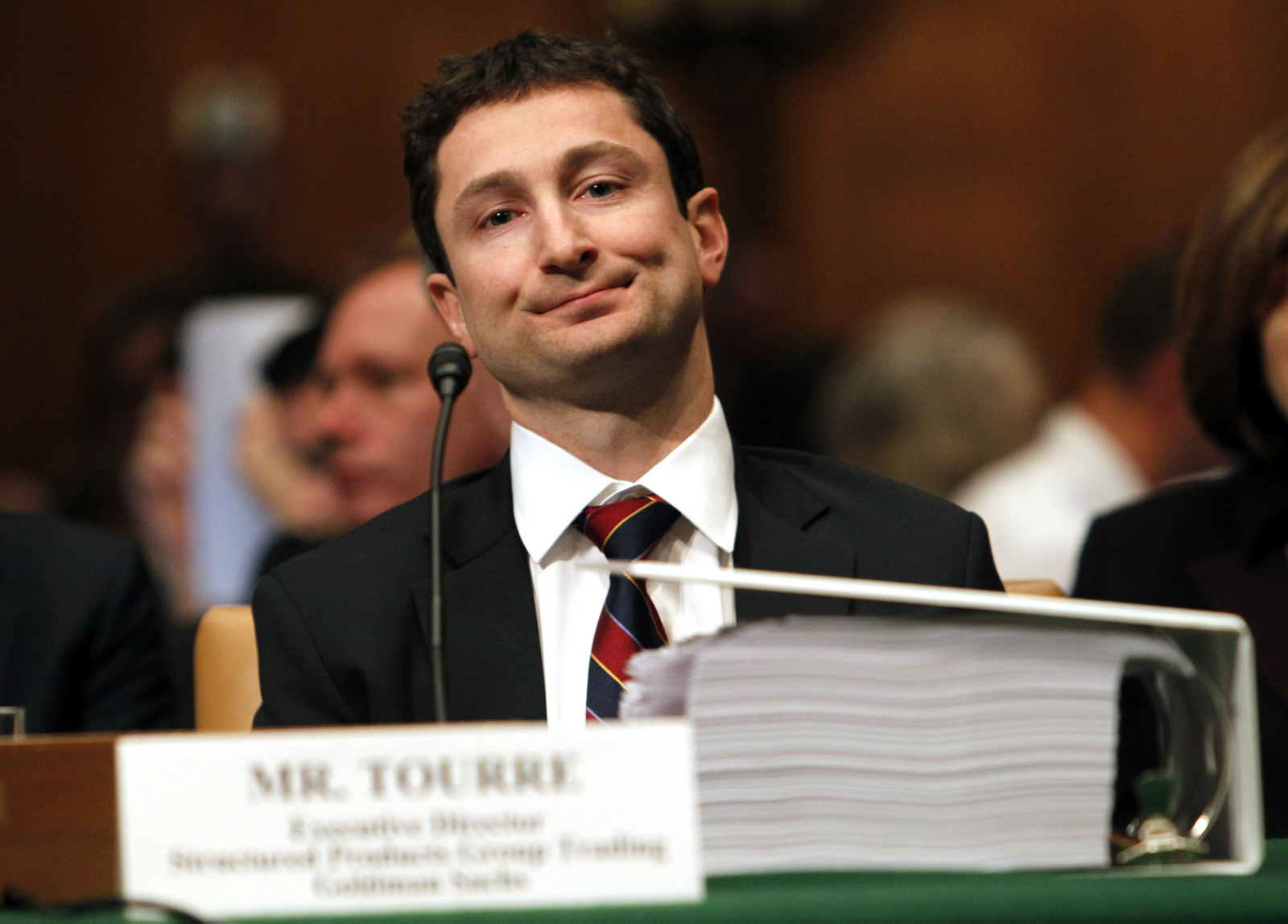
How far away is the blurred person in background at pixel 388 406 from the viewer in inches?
113

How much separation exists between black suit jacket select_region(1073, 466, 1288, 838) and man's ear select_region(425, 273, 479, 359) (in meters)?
1.05

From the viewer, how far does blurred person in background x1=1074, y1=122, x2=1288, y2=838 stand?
2.26 meters

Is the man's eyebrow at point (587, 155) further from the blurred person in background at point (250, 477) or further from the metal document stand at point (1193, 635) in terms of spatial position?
the blurred person in background at point (250, 477)

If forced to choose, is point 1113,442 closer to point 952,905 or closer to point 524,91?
point 524,91

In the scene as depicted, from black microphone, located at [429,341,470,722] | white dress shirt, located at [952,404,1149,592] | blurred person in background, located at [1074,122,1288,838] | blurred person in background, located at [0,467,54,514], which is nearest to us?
black microphone, located at [429,341,470,722]

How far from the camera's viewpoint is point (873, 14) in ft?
19.2

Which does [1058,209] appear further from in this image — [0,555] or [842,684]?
[842,684]

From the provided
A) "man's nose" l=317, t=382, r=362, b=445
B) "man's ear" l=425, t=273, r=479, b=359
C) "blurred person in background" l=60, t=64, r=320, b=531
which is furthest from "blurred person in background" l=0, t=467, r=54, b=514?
"man's ear" l=425, t=273, r=479, b=359

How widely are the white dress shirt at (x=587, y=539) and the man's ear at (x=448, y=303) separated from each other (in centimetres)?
21

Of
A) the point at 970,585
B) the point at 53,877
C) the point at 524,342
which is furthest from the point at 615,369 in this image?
the point at 53,877

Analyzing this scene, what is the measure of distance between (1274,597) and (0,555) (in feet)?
5.96

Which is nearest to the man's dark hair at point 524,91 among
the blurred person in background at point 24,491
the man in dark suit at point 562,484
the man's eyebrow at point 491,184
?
the man in dark suit at point 562,484

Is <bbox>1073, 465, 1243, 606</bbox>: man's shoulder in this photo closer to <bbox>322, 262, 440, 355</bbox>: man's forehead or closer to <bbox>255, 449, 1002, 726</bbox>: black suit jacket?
<bbox>255, 449, 1002, 726</bbox>: black suit jacket

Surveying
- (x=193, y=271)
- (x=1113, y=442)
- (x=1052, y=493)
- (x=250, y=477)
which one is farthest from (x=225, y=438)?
(x=1113, y=442)
